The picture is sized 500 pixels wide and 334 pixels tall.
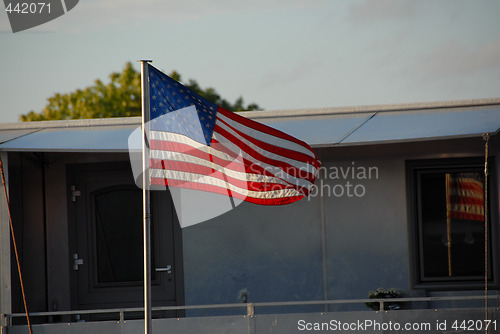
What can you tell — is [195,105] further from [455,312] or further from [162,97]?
[455,312]

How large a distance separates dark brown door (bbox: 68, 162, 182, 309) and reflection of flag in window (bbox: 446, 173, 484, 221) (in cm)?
341

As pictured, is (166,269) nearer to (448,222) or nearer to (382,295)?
(382,295)

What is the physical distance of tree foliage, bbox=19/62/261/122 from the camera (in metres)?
39.3

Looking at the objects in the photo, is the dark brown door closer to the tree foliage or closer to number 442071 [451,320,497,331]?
number 442071 [451,320,497,331]

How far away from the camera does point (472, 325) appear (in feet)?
25.1

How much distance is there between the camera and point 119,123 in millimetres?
8812

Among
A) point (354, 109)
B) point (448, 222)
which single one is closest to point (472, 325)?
point (448, 222)

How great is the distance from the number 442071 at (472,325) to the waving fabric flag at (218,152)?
7.77ft

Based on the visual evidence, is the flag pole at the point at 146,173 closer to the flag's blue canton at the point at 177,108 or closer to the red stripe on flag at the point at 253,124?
the flag's blue canton at the point at 177,108

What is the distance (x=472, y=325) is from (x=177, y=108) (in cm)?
401

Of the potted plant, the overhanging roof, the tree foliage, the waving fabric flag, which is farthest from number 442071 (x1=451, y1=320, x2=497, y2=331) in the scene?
the tree foliage

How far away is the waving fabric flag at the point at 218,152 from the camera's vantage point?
5930mm

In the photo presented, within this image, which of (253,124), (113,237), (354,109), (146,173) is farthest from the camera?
(113,237)

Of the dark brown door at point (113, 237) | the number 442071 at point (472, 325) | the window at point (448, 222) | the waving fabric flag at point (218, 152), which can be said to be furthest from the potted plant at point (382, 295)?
the dark brown door at point (113, 237)
